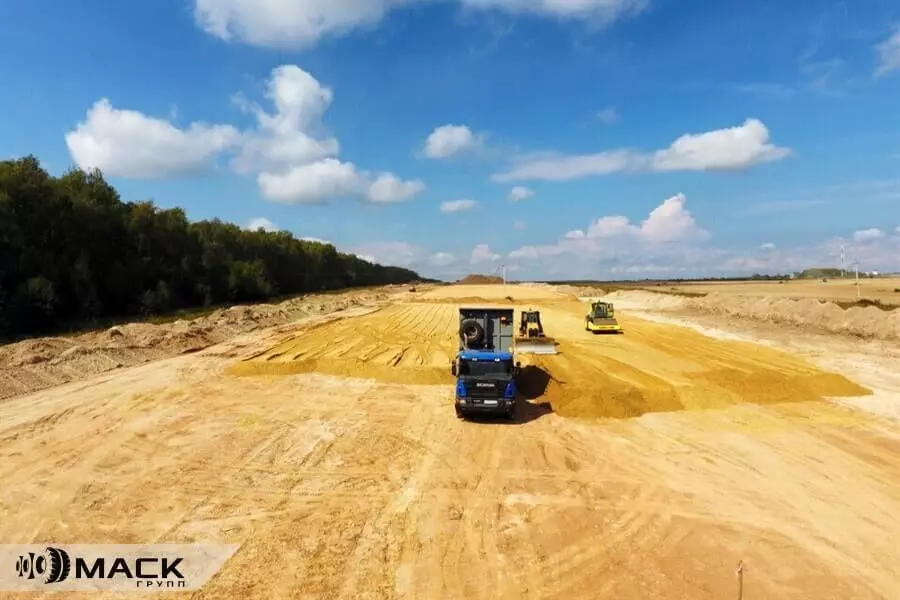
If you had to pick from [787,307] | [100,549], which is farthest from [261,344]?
[787,307]

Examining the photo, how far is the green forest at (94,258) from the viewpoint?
3991 cm

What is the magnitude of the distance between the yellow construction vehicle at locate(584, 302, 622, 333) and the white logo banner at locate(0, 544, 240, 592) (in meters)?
35.0

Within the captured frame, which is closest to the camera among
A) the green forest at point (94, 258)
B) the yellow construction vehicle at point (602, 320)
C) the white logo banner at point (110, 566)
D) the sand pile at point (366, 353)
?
the white logo banner at point (110, 566)

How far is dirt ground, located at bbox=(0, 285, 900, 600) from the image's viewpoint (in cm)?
959

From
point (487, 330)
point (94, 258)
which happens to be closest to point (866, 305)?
point (487, 330)

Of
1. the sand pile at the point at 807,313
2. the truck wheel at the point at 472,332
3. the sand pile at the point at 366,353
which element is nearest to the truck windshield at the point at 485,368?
the truck wheel at the point at 472,332

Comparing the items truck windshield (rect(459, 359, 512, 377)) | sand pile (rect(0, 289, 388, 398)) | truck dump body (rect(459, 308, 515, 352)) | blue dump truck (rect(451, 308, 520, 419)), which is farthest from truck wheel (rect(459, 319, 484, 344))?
sand pile (rect(0, 289, 388, 398))

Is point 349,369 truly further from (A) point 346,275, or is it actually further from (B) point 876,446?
(A) point 346,275

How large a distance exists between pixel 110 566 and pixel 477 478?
315 inches

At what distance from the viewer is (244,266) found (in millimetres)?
78062

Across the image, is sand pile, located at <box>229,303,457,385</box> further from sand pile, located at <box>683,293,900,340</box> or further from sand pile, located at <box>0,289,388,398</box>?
sand pile, located at <box>683,293,900,340</box>

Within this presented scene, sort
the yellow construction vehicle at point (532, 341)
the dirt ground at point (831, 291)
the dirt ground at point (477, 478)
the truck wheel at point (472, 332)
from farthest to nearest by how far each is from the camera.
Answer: the dirt ground at point (831, 291), the yellow construction vehicle at point (532, 341), the truck wheel at point (472, 332), the dirt ground at point (477, 478)

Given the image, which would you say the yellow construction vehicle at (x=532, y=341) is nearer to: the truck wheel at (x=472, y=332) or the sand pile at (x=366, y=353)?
the sand pile at (x=366, y=353)

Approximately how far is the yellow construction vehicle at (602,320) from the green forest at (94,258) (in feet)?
133
